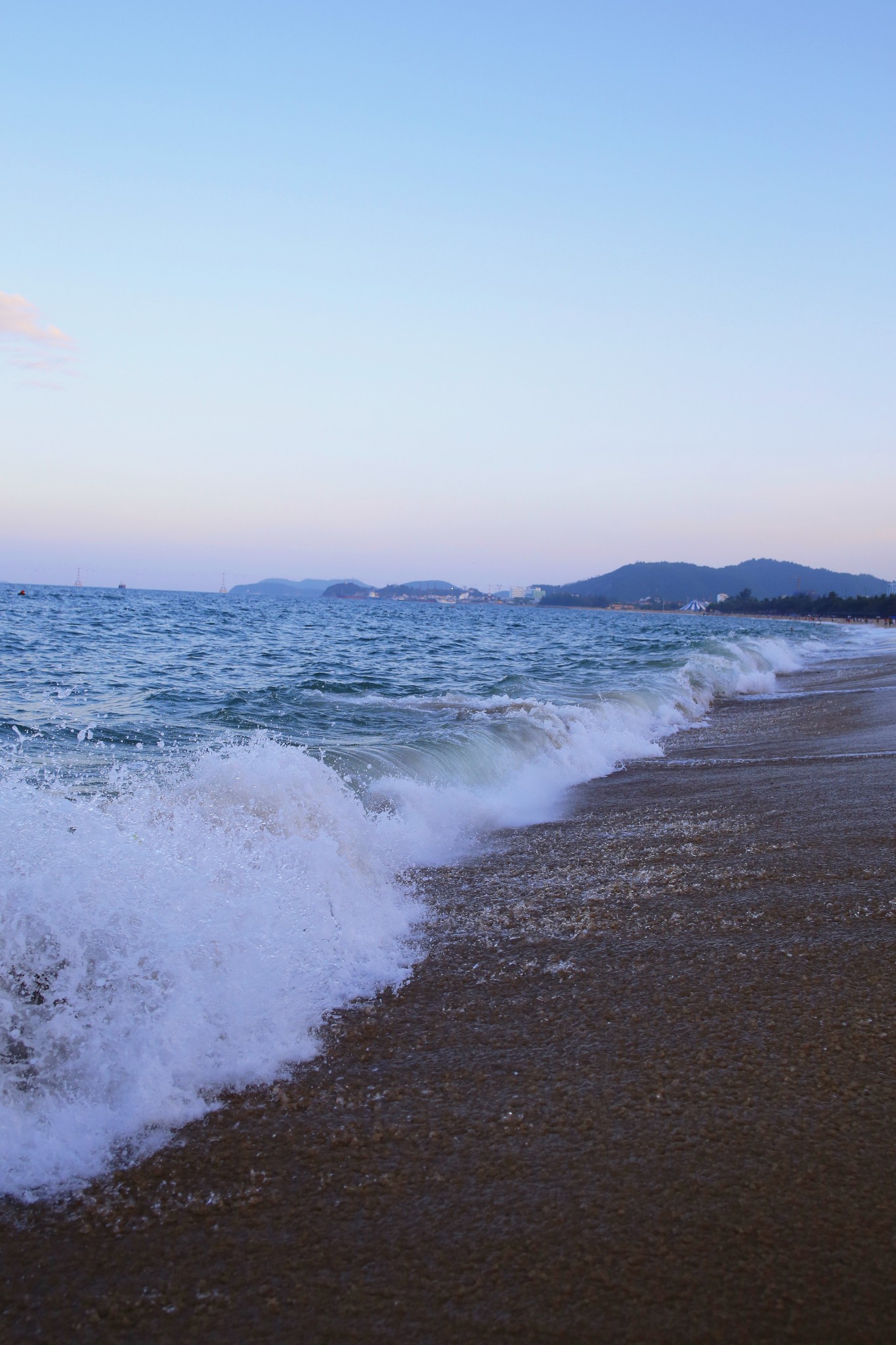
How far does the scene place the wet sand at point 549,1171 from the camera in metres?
1.81

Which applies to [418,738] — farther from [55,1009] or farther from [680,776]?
Answer: [55,1009]

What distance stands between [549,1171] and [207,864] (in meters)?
2.03

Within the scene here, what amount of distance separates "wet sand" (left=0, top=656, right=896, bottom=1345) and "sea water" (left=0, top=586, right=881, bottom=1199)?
231mm

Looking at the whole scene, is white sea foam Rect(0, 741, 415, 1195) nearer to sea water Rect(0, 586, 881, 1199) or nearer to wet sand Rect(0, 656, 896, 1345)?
sea water Rect(0, 586, 881, 1199)

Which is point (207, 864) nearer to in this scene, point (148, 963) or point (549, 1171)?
point (148, 963)

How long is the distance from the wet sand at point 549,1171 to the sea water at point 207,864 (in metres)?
0.23

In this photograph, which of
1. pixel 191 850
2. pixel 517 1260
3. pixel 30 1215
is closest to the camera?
pixel 517 1260

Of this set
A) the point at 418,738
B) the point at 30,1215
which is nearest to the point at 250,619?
the point at 418,738

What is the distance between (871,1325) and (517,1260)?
728 millimetres

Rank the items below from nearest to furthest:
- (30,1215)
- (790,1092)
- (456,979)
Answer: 1. (30,1215)
2. (790,1092)
3. (456,979)

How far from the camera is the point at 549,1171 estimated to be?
2225 millimetres

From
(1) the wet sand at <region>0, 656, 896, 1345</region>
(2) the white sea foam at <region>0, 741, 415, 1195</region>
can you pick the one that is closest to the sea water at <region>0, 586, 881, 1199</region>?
(2) the white sea foam at <region>0, 741, 415, 1195</region>

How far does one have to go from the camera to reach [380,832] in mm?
5617

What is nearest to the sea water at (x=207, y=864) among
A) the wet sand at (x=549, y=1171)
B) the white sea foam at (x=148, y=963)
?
the white sea foam at (x=148, y=963)
